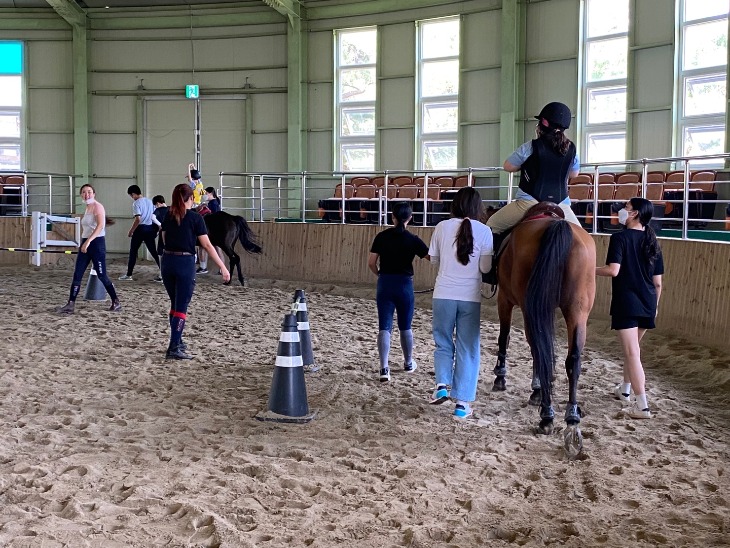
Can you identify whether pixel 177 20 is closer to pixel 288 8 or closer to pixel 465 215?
pixel 288 8

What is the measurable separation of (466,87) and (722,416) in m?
14.0

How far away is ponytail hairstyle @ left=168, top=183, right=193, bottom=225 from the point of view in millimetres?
7484

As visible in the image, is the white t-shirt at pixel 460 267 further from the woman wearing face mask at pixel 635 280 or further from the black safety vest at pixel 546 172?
the woman wearing face mask at pixel 635 280

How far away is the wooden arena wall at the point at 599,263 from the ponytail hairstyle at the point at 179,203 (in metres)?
5.10

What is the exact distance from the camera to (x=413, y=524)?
367 centimetres

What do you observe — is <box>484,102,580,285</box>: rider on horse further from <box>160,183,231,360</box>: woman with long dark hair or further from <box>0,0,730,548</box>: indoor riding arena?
<box>160,183,231,360</box>: woman with long dark hair

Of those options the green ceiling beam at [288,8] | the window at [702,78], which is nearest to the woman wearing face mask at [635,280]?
the window at [702,78]

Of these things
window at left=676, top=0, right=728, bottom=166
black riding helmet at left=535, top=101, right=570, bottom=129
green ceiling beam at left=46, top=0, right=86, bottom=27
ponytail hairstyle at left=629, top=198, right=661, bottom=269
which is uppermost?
green ceiling beam at left=46, top=0, right=86, bottom=27

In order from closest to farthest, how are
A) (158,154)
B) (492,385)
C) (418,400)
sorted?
(418,400)
(492,385)
(158,154)

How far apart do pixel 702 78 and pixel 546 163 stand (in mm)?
10377

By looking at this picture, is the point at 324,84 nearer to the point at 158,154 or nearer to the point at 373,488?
the point at 158,154

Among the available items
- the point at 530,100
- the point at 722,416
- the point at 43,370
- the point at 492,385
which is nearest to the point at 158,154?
the point at 530,100

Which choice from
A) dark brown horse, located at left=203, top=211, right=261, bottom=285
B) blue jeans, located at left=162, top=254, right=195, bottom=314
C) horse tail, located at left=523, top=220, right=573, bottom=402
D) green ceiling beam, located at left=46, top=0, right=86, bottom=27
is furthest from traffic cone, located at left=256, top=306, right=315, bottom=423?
green ceiling beam, located at left=46, top=0, right=86, bottom=27

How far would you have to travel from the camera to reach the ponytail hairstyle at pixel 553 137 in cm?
560
